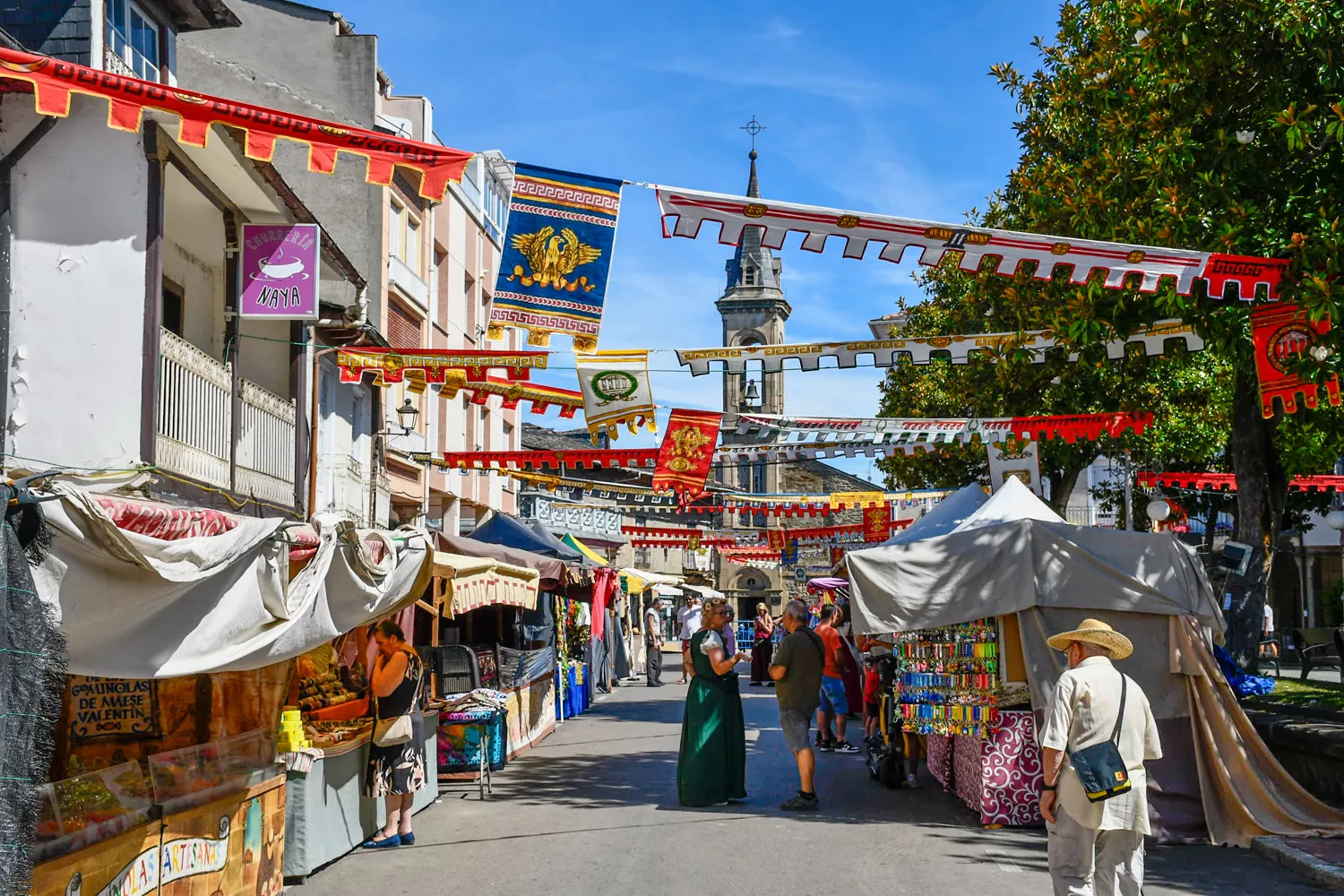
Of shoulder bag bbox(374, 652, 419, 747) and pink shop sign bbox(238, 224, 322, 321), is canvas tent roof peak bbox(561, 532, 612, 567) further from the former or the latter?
shoulder bag bbox(374, 652, 419, 747)

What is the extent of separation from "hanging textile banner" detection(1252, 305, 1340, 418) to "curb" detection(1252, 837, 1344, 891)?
3196 millimetres

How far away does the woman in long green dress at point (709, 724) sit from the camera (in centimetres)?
1188

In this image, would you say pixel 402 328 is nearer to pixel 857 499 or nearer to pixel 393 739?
pixel 857 499

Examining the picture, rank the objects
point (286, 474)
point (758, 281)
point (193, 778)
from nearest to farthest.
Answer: point (193, 778), point (286, 474), point (758, 281)

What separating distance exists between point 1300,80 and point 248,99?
16.8m

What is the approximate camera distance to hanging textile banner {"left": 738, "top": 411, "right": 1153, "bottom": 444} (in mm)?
17281

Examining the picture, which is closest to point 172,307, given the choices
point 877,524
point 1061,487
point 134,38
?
point 134,38

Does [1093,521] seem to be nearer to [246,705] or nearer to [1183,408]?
[1183,408]

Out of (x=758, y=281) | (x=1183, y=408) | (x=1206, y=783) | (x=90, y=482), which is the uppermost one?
(x=758, y=281)

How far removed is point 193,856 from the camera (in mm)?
7117

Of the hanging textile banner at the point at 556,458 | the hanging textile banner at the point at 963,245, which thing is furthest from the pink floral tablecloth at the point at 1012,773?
the hanging textile banner at the point at 556,458

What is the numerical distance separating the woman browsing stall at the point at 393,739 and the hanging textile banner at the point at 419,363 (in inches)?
179

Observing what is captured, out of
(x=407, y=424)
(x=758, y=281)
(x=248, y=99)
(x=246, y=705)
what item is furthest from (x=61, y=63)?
(x=758, y=281)

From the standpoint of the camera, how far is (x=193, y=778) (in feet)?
23.7
